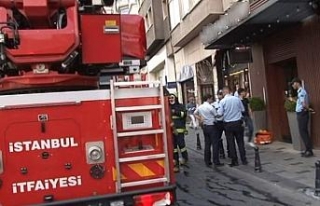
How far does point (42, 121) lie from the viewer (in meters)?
4.86

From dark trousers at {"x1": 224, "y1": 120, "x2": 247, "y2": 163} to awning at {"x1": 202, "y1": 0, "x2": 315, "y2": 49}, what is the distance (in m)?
2.82

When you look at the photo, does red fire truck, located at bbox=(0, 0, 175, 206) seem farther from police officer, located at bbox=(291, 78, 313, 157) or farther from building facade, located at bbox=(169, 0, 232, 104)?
building facade, located at bbox=(169, 0, 232, 104)

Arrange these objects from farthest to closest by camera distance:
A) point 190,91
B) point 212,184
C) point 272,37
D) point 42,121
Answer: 1. point 190,91
2. point 272,37
3. point 212,184
4. point 42,121

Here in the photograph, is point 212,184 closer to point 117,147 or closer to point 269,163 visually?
point 269,163

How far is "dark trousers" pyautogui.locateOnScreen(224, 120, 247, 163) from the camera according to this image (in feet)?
37.7

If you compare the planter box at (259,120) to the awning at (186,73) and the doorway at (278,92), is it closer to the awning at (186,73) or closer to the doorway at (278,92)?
the doorway at (278,92)

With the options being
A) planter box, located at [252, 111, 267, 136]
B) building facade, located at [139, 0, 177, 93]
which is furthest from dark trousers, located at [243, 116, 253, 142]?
building facade, located at [139, 0, 177, 93]

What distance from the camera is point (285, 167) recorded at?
1070 centimetres

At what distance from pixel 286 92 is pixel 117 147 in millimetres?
11614

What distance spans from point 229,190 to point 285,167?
2.18 meters

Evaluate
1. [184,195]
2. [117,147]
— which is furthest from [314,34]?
[117,147]

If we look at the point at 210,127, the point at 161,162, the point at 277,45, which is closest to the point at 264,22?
the point at 277,45

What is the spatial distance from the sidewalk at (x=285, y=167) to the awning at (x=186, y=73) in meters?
14.4

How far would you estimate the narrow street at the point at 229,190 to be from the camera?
26.1ft
